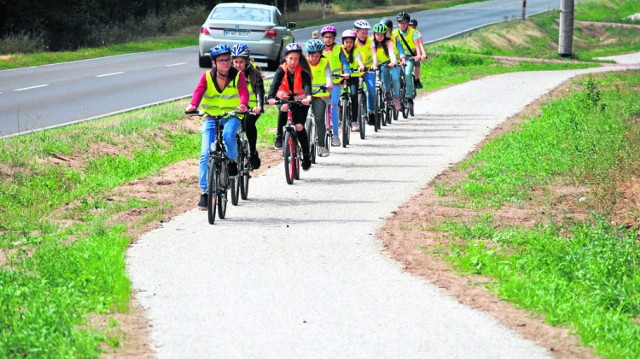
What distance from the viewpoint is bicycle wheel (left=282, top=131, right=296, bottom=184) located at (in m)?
14.3

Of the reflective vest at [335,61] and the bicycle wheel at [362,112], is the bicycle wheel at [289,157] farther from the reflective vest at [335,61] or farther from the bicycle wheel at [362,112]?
the bicycle wheel at [362,112]

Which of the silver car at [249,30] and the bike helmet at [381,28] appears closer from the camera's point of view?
the bike helmet at [381,28]

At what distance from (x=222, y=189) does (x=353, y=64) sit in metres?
7.04

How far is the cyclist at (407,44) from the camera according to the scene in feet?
70.3

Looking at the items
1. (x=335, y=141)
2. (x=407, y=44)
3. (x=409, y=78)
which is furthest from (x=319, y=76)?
(x=409, y=78)

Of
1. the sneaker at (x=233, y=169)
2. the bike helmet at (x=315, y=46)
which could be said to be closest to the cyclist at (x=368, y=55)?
the bike helmet at (x=315, y=46)

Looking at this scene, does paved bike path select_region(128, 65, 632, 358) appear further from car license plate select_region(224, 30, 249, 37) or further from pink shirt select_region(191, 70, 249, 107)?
car license plate select_region(224, 30, 249, 37)

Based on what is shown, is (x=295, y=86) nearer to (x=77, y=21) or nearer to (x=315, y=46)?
(x=315, y=46)

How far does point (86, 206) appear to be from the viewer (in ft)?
43.2

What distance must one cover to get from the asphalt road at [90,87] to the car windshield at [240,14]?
5.50 feet

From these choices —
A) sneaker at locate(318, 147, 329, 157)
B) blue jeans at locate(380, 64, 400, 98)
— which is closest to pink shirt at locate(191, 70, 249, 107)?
sneaker at locate(318, 147, 329, 157)

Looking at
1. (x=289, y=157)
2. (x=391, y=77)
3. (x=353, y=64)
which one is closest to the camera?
(x=289, y=157)

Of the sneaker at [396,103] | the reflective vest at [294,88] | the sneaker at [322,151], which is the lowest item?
the sneaker at [396,103]

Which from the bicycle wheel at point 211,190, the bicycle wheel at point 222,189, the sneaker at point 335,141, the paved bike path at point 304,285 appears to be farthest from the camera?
the sneaker at point 335,141
